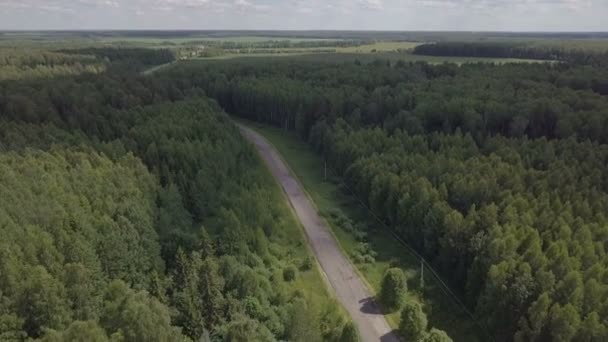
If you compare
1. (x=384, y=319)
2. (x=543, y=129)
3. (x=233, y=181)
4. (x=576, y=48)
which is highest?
(x=576, y=48)

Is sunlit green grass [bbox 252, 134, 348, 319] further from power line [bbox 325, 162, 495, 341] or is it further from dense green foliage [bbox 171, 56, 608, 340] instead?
dense green foliage [bbox 171, 56, 608, 340]

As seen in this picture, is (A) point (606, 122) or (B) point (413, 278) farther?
(A) point (606, 122)

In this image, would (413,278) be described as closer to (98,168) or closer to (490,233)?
(490,233)

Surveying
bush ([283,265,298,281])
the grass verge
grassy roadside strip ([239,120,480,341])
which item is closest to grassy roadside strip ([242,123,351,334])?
the grass verge

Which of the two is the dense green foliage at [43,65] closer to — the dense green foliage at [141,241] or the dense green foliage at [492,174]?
the dense green foliage at [141,241]

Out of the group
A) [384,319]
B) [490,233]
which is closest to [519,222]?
[490,233]

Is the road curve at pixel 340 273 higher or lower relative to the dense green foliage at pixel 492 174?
lower

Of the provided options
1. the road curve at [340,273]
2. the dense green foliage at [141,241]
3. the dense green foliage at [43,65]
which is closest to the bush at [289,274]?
the dense green foliage at [141,241]
